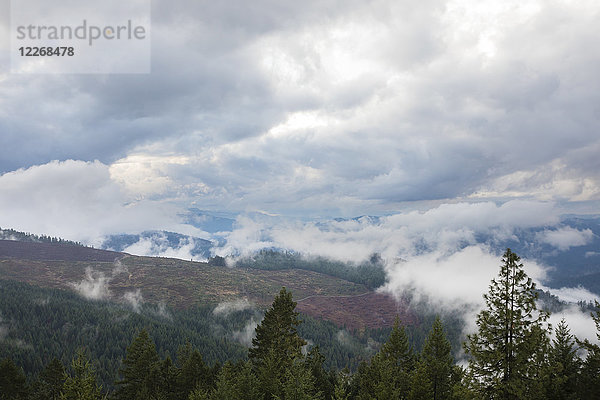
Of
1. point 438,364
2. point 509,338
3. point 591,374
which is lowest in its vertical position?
point 591,374

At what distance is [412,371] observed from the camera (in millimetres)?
40500

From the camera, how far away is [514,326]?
63.6ft

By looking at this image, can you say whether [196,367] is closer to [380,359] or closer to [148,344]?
[148,344]

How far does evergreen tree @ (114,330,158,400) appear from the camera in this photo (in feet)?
141

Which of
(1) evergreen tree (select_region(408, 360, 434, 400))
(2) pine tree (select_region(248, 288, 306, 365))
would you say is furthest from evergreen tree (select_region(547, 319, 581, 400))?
(2) pine tree (select_region(248, 288, 306, 365))

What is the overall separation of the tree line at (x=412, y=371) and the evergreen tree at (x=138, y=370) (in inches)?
5.0

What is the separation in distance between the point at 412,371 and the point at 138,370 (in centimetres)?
3498

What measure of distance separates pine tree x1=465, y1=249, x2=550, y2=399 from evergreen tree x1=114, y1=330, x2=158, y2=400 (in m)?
40.2

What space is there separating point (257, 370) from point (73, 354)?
5198 inches

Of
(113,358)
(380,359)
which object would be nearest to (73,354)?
(113,358)

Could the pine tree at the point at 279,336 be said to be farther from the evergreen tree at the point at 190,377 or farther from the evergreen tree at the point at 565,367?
the evergreen tree at the point at 565,367

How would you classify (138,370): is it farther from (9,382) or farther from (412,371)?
(412,371)

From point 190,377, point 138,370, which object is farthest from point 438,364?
point 138,370

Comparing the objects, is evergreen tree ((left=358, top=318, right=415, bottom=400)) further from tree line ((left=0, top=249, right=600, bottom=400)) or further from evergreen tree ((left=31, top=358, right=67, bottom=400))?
evergreen tree ((left=31, top=358, right=67, bottom=400))
